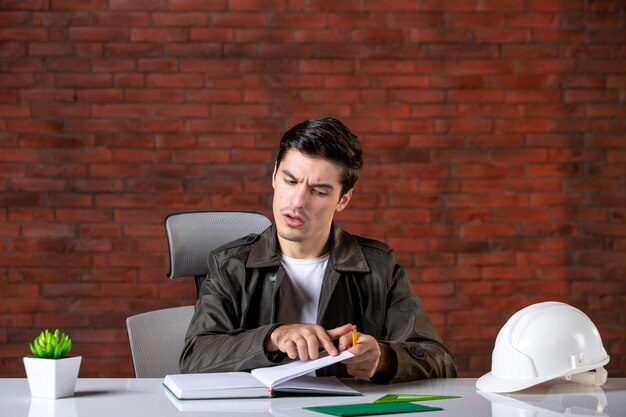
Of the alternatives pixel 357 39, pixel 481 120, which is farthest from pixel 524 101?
pixel 357 39

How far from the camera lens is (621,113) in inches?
155

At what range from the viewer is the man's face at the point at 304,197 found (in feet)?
7.32

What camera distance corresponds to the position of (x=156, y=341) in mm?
2430

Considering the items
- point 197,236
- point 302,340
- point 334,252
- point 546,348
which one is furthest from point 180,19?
point 546,348

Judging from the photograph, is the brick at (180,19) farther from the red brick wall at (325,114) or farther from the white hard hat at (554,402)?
the white hard hat at (554,402)

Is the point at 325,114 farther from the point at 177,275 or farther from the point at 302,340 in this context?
the point at 302,340

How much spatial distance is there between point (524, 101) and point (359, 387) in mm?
2376

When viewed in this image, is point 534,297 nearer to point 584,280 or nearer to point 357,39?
point 584,280

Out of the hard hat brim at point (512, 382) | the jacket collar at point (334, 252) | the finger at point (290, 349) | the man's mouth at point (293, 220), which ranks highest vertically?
the man's mouth at point (293, 220)

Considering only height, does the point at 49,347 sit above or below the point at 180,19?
below

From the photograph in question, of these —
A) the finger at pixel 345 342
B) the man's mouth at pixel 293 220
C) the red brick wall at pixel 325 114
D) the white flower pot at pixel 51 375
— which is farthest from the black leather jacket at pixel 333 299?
the red brick wall at pixel 325 114

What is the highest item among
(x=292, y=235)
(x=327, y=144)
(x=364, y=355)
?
(x=327, y=144)

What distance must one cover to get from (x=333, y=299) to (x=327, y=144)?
16.7 inches

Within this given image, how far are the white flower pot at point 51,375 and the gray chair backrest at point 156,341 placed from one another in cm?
58
